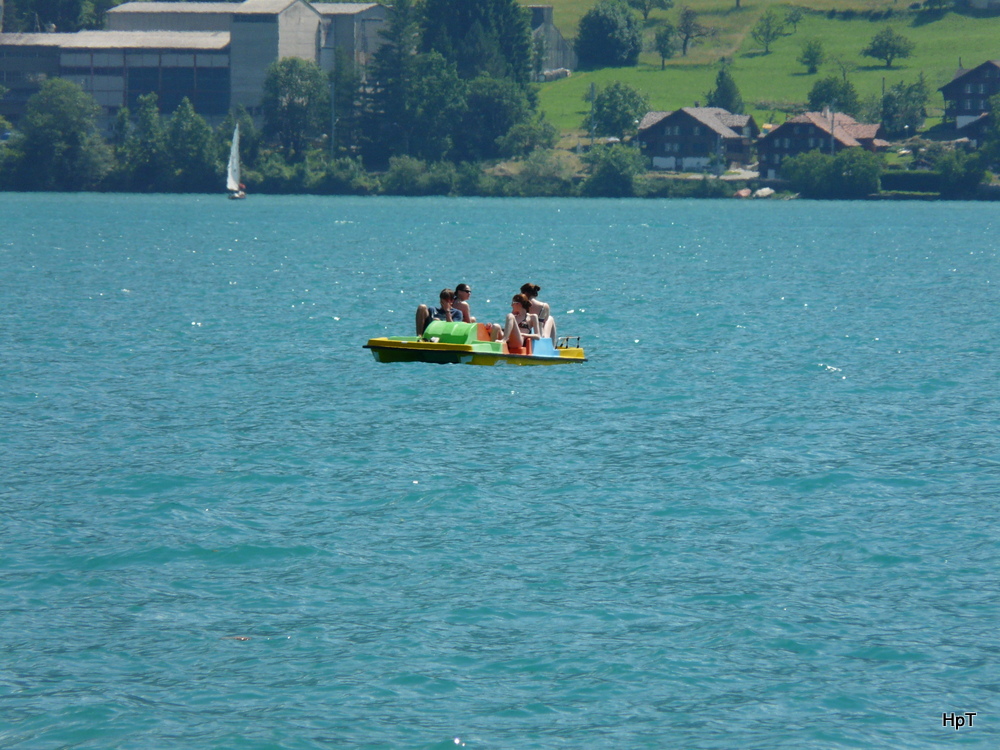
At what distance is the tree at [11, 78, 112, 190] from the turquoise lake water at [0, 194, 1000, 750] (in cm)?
12666

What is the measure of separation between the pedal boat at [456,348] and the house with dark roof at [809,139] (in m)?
160

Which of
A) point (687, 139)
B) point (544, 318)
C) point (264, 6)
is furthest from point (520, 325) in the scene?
point (687, 139)

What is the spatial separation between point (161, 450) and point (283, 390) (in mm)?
7785

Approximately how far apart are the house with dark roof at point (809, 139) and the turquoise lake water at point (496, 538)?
145074 mm

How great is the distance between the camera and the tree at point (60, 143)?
16938 centimetres

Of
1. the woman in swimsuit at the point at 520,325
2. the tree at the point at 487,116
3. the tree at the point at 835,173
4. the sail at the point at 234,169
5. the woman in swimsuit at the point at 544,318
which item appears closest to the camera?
the woman in swimsuit at the point at 520,325

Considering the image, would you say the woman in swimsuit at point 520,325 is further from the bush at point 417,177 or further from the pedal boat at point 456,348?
the bush at point 417,177

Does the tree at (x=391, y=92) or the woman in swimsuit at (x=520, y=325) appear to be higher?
the tree at (x=391, y=92)

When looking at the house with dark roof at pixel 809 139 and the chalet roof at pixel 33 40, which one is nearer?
the house with dark roof at pixel 809 139

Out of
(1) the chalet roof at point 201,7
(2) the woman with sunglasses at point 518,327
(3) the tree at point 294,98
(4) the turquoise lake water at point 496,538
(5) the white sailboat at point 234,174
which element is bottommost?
(4) the turquoise lake water at point 496,538

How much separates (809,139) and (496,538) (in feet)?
582

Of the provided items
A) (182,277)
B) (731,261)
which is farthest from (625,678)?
(731,261)

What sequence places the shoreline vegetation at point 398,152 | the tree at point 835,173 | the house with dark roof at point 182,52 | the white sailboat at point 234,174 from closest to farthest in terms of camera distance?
1. the white sailboat at point 234,174
2. the shoreline vegetation at point 398,152
3. the tree at point 835,173
4. the house with dark roof at point 182,52

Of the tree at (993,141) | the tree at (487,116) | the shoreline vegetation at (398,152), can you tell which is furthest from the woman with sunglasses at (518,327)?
the tree at (487,116)
